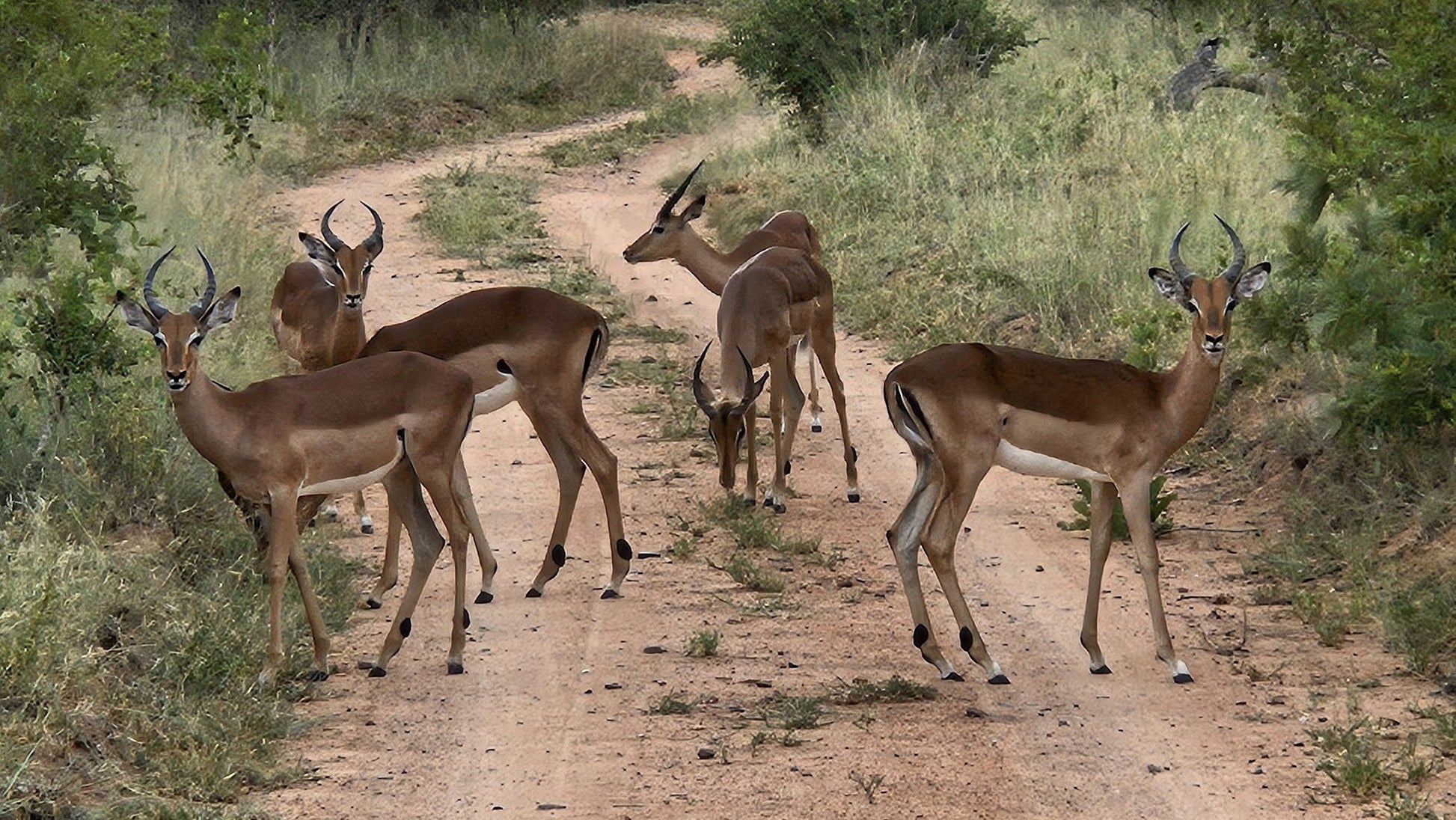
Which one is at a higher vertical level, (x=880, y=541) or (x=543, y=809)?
(x=543, y=809)

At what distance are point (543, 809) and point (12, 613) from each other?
1.89 m

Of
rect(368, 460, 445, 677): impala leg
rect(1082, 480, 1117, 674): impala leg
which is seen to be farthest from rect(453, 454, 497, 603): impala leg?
rect(1082, 480, 1117, 674): impala leg

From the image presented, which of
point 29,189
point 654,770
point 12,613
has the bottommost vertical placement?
point 654,770

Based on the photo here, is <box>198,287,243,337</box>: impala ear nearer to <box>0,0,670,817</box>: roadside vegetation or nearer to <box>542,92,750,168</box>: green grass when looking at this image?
<box>0,0,670,817</box>: roadside vegetation

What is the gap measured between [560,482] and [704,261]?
129 inches

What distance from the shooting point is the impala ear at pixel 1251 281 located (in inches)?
296

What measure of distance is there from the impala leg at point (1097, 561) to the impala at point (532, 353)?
7.21 ft

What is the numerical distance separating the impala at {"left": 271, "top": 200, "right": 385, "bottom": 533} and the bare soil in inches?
39.2

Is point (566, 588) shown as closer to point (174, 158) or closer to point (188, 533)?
point (188, 533)

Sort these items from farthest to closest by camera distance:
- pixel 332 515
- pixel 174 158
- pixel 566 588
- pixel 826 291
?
pixel 174 158 < pixel 826 291 < pixel 332 515 < pixel 566 588

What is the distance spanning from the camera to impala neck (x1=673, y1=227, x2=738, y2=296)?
1165cm

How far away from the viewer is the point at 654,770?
605 cm

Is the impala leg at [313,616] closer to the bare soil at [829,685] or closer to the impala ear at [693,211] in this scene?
the bare soil at [829,685]

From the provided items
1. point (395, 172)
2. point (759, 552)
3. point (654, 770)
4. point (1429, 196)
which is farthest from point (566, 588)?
point (395, 172)
